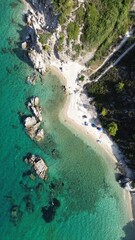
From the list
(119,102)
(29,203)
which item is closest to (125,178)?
(119,102)

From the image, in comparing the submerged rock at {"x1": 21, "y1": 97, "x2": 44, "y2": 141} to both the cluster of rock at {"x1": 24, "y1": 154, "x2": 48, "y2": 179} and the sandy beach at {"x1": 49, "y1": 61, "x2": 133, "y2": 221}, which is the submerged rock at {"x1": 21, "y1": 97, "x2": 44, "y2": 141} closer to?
the cluster of rock at {"x1": 24, "y1": 154, "x2": 48, "y2": 179}

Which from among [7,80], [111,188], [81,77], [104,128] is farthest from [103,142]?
[7,80]

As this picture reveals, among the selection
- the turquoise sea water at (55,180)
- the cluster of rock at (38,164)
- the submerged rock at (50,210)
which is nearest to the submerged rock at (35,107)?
the turquoise sea water at (55,180)

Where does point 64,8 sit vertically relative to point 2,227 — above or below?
above

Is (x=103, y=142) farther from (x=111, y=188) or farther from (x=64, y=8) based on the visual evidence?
(x=64, y=8)

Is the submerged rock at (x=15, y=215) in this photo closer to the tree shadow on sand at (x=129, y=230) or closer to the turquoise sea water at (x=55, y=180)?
the turquoise sea water at (x=55, y=180)
